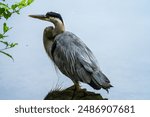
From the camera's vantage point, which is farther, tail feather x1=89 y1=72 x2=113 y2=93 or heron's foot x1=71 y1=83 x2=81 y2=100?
heron's foot x1=71 y1=83 x2=81 y2=100

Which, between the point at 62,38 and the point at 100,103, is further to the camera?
the point at 62,38

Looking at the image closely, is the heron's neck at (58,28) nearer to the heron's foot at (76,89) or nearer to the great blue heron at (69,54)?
the great blue heron at (69,54)

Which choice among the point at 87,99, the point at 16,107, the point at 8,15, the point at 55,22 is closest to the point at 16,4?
the point at 8,15

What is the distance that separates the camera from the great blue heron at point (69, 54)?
8.87 ft

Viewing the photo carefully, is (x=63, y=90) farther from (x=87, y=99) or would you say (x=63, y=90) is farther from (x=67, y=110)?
(x=67, y=110)

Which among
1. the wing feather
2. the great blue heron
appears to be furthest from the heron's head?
the wing feather

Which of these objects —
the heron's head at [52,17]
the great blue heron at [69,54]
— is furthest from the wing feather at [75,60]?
the heron's head at [52,17]

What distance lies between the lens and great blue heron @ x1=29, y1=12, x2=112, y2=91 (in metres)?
2.70

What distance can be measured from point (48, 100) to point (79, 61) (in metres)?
0.48

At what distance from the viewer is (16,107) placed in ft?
9.01

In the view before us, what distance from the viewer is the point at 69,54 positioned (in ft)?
9.63

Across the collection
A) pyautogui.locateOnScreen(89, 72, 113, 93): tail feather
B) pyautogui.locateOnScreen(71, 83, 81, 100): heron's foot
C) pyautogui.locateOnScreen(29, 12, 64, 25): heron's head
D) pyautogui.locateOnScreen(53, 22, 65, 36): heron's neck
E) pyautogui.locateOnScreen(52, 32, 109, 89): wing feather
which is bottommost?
pyautogui.locateOnScreen(71, 83, 81, 100): heron's foot

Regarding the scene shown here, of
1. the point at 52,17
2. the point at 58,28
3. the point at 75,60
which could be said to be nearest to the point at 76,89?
the point at 75,60

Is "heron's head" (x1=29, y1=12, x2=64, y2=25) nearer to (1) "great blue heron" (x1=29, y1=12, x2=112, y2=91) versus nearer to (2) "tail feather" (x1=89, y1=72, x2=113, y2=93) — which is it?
(1) "great blue heron" (x1=29, y1=12, x2=112, y2=91)
